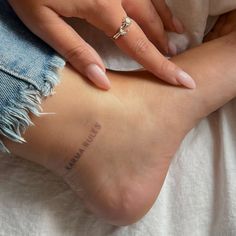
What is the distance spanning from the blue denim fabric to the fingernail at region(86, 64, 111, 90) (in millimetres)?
42

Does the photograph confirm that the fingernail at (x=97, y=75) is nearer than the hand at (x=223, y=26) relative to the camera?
Yes

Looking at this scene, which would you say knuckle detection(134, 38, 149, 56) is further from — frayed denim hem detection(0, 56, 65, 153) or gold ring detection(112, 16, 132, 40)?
frayed denim hem detection(0, 56, 65, 153)

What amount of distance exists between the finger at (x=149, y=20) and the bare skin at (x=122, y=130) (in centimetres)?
6

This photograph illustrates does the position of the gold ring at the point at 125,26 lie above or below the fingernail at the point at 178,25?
above

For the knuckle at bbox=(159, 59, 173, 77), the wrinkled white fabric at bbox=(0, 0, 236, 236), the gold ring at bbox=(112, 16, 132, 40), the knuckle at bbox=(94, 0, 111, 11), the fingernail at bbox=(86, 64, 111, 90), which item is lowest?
the wrinkled white fabric at bbox=(0, 0, 236, 236)

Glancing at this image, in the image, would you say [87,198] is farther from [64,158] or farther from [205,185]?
[205,185]

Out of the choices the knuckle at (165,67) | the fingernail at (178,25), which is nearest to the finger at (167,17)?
the fingernail at (178,25)

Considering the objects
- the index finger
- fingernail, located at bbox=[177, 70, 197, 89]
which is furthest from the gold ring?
fingernail, located at bbox=[177, 70, 197, 89]

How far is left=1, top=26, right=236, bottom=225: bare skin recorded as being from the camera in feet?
2.38

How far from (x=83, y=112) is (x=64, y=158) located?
0.07 m

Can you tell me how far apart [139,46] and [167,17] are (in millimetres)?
110

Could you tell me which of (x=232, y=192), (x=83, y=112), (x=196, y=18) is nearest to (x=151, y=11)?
(x=196, y=18)

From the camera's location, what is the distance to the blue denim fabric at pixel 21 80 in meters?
0.69

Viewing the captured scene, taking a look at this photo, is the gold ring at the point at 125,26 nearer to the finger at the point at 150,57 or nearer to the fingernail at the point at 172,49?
the finger at the point at 150,57
